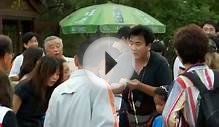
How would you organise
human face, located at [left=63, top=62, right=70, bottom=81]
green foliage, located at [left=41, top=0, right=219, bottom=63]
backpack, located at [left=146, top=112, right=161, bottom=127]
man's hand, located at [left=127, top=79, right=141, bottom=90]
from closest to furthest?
man's hand, located at [left=127, top=79, right=141, bottom=90]
backpack, located at [left=146, top=112, right=161, bottom=127]
human face, located at [left=63, top=62, right=70, bottom=81]
green foliage, located at [left=41, top=0, right=219, bottom=63]

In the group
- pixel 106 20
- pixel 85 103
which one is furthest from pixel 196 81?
pixel 106 20

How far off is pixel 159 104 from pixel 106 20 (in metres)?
5.71

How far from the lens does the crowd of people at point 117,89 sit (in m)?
3.93

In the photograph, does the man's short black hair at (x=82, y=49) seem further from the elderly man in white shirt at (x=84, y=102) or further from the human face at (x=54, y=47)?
the human face at (x=54, y=47)

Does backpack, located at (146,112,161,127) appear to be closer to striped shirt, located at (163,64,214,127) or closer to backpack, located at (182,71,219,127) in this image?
striped shirt, located at (163,64,214,127)

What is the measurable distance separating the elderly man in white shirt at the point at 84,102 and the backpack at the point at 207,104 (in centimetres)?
61

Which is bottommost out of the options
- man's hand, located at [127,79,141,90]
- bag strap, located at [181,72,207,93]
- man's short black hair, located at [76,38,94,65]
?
man's hand, located at [127,79,141,90]

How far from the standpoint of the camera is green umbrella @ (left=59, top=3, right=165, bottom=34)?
1085cm

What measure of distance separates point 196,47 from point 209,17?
35.8 ft

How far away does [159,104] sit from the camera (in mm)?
5387

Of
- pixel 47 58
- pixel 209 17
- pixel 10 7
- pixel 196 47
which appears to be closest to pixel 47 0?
pixel 10 7

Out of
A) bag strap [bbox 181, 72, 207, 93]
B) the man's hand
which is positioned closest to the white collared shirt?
bag strap [bbox 181, 72, 207, 93]

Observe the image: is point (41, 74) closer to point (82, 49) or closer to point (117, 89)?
point (117, 89)

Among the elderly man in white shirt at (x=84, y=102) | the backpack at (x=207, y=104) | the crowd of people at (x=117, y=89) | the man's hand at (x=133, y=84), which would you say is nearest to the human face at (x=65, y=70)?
the crowd of people at (x=117, y=89)
